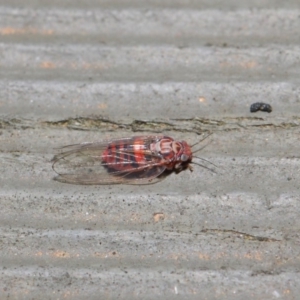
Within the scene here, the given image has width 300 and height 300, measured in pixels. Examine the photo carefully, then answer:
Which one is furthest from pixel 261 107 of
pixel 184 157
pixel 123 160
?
pixel 123 160

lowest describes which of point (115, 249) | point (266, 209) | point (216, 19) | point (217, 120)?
point (115, 249)

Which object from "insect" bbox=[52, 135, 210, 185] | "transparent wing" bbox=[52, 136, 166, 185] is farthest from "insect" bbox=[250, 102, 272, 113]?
"transparent wing" bbox=[52, 136, 166, 185]

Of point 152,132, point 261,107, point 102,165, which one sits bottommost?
point 102,165

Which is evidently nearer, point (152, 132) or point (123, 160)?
point (123, 160)

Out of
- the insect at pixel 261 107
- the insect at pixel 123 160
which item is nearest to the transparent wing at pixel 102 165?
the insect at pixel 123 160

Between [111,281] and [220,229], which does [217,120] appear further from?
[111,281]

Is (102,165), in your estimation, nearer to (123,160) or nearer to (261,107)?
(123,160)

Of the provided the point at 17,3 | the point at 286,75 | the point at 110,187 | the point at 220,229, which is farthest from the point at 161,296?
the point at 17,3

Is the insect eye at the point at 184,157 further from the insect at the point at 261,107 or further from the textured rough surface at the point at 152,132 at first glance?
the insect at the point at 261,107
